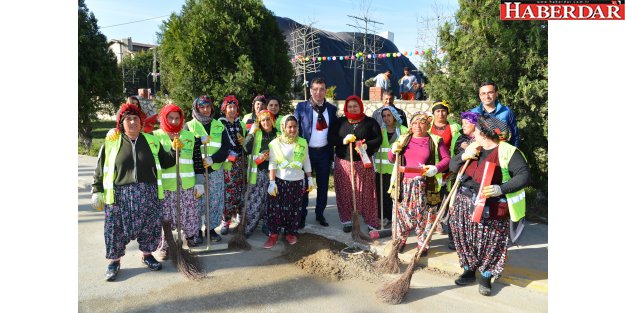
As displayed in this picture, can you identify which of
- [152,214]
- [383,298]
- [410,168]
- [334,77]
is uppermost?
[334,77]

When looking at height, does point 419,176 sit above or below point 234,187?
above

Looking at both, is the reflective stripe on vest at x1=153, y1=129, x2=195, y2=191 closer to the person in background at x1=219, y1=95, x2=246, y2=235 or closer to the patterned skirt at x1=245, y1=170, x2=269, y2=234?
the person in background at x1=219, y1=95, x2=246, y2=235

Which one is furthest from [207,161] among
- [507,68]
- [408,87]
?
[408,87]

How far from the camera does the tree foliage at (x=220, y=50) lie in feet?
25.6

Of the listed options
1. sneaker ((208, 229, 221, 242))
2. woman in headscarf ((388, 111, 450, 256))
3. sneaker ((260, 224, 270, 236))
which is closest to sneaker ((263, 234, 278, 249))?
sneaker ((260, 224, 270, 236))

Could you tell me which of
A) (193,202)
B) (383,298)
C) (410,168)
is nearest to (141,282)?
(193,202)

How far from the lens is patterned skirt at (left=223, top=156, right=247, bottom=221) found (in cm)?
500

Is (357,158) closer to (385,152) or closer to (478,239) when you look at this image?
(385,152)

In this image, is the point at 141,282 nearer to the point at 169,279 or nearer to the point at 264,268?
the point at 169,279

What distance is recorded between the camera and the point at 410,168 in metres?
4.26

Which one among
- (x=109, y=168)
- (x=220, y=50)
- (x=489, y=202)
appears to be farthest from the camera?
(x=220, y=50)

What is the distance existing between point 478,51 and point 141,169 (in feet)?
15.3

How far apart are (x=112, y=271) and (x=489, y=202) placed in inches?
143

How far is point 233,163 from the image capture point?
4977 mm
